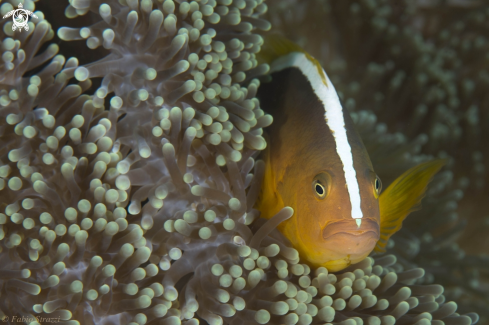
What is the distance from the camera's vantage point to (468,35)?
241 cm

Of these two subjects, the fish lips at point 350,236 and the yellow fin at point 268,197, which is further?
the yellow fin at point 268,197

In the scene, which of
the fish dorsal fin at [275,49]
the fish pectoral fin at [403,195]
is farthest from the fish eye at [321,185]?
the fish dorsal fin at [275,49]

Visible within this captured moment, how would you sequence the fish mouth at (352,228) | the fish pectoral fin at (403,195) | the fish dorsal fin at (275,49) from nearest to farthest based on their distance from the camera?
1. the fish mouth at (352,228)
2. the fish pectoral fin at (403,195)
3. the fish dorsal fin at (275,49)

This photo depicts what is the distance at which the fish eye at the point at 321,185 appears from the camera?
103 centimetres

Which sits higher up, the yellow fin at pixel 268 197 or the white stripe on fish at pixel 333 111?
the white stripe on fish at pixel 333 111

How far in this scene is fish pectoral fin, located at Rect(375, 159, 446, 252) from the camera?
1230mm

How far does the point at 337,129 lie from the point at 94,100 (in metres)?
0.69

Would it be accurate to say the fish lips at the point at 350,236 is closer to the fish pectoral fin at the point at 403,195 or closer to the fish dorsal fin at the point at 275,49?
the fish pectoral fin at the point at 403,195

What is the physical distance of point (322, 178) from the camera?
1041 millimetres

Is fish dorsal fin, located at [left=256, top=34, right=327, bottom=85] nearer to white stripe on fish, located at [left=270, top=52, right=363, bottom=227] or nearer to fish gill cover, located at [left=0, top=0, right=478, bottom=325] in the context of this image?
white stripe on fish, located at [left=270, top=52, right=363, bottom=227]

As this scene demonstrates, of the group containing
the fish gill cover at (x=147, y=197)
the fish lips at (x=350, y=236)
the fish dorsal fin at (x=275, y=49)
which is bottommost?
the fish gill cover at (x=147, y=197)

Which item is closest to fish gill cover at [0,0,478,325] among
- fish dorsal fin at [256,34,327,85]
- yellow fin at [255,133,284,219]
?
yellow fin at [255,133,284,219]

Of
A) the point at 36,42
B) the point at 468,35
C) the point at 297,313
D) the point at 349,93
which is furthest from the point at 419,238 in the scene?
the point at 36,42

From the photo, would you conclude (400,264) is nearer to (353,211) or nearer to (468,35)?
(353,211)
